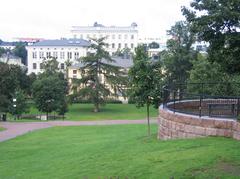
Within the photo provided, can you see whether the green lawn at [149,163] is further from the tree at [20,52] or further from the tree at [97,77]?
the tree at [20,52]

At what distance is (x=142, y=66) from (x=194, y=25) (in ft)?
30.0

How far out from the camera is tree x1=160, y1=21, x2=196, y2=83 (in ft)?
210

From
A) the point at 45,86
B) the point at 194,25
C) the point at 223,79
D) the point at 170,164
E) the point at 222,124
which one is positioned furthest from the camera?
the point at 45,86

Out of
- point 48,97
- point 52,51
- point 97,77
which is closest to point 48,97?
point 48,97

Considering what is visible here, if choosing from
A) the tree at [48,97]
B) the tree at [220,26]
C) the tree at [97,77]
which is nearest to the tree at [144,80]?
the tree at [220,26]

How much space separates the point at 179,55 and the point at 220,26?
175 feet

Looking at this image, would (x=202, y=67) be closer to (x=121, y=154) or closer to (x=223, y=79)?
(x=223, y=79)

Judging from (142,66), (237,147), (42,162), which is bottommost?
(42,162)

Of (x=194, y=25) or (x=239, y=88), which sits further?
(x=239, y=88)

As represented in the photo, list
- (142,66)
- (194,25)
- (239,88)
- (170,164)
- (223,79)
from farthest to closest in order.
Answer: (223,79) → (239,88) → (142,66) → (194,25) → (170,164)

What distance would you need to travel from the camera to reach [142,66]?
20.4 meters

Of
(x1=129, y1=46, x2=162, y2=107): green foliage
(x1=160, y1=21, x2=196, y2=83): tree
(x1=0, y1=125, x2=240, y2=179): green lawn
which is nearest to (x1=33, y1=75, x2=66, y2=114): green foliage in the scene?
(x1=160, y1=21, x2=196, y2=83): tree

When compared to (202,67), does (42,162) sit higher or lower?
lower

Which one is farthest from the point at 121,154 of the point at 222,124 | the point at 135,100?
the point at 135,100
